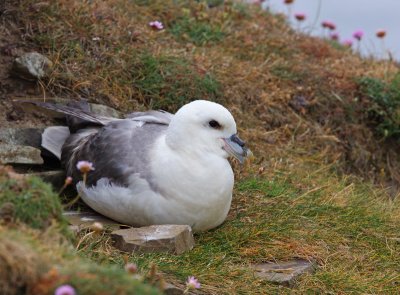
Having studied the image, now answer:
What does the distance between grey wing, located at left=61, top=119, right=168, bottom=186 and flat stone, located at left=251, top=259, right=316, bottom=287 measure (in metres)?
0.68

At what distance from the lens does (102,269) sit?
224 cm

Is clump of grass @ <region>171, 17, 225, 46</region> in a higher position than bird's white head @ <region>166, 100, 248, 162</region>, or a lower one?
lower

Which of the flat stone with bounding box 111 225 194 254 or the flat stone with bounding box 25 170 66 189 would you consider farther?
the flat stone with bounding box 25 170 66 189

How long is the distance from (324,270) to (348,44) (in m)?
4.75

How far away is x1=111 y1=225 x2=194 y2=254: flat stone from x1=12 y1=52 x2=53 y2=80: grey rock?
162cm

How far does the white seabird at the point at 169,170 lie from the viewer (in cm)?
377

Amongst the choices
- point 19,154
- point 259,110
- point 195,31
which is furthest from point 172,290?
point 195,31

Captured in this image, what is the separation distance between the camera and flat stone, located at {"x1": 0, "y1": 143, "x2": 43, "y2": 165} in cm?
430

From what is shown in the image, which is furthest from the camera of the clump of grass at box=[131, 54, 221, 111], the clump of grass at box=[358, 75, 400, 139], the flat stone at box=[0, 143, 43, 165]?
the clump of grass at box=[358, 75, 400, 139]

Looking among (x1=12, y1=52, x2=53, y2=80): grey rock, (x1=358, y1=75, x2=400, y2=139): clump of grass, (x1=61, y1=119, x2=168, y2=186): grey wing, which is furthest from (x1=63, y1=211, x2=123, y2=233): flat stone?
(x1=358, y1=75, x2=400, y2=139): clump of grass

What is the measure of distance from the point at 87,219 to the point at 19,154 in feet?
2.00

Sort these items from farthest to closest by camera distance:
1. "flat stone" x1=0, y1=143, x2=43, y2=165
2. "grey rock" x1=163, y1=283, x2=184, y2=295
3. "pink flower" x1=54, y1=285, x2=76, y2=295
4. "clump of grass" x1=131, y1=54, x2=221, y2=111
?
"clump of grass" x1=131, y1=54, x2=221, y2=111 < "flat stone" x1=0, y1=143, x2=43, y2=165 < "grey rock" x1=163, y1=283, x2=184, y2=295 < "pink flower" x1=54, y1=285, x2=76, y2=295

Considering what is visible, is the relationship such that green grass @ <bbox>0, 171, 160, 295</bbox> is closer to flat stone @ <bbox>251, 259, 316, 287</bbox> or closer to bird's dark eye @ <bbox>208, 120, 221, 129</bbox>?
flat stone @ <bbox>251, 259, 316, 287</bbox>

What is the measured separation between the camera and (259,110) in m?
6.00
